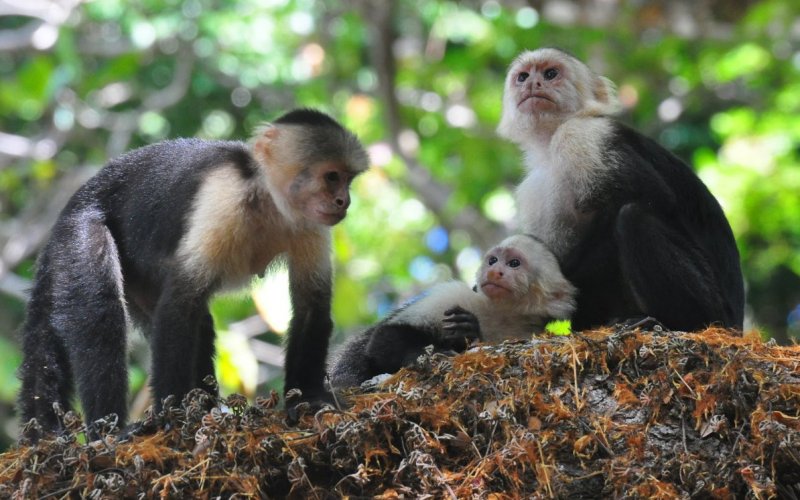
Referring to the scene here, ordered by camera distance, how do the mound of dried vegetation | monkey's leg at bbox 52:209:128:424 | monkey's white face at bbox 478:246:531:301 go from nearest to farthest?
the mound of dried vegetation
monkey's leg at bbox 52:209:128:424
monkey's white face at bbox 478:246:531:301

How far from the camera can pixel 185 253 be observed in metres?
4.85

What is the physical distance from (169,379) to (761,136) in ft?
24.5

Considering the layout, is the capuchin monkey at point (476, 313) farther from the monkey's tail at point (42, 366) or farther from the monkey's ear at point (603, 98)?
the monkey's tail at point (42, 366)

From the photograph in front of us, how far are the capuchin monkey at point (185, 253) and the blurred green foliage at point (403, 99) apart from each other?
3.76 meters

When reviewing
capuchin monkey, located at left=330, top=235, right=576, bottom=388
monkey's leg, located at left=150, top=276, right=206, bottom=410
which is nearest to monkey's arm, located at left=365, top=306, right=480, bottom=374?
capuchin monkey, located at left=330, top=235, right=576, bottom=388

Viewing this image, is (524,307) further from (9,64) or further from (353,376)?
(9,64)

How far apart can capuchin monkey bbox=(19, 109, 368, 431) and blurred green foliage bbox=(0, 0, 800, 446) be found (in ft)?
12.3

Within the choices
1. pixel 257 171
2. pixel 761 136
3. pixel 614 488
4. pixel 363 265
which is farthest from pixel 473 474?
pixel 363 265

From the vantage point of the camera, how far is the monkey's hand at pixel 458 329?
5.16 meters

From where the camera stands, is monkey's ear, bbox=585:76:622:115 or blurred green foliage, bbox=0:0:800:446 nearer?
monkey's ear, bbox=585:76:622:115

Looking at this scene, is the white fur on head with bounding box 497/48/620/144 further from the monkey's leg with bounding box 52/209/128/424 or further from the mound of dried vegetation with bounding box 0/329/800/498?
the monkey's leg with bounding box 52/209/128/424

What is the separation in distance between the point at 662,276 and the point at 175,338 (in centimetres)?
226

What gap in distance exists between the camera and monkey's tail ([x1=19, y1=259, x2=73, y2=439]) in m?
5.13

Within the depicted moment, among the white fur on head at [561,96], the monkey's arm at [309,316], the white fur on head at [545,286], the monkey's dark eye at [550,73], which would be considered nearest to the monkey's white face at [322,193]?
the monkey's arm at [309,316]
